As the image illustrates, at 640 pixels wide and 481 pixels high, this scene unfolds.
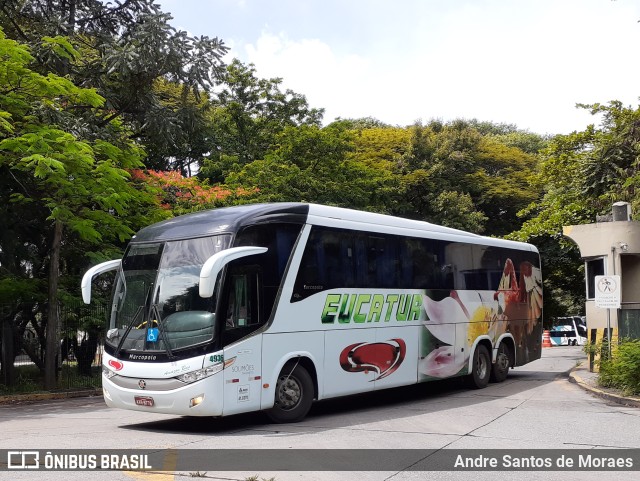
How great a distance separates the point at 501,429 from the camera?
10.8 metres

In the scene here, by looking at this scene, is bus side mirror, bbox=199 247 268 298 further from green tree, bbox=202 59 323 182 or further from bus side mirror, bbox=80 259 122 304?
green tree, bbox=202 59 323 182

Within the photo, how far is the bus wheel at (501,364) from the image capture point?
18.6 m

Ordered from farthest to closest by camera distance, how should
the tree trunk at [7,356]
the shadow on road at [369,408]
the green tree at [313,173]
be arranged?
1. the green tree at [313,173]
2. the tree trunk at [7,356]
3. the shadow on road at [369,408]

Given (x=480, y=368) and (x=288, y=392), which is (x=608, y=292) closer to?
(x=480, y=368)

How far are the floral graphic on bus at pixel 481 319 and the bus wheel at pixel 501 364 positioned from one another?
0.46m

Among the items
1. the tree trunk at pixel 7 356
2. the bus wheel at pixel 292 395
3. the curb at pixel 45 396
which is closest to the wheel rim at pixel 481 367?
the bus wheel at pixel 292 395

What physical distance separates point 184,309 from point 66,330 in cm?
1255

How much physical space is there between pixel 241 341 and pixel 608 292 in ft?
32.6

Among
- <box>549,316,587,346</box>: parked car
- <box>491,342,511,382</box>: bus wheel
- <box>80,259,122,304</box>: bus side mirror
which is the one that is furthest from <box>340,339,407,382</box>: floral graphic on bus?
<box>549,316,587,346</box>: parked car

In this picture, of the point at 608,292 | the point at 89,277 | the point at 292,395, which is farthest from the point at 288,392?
the point at 608,292

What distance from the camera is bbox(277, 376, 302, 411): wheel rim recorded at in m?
11.6

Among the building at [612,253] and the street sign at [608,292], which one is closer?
the street sign at [608,292]

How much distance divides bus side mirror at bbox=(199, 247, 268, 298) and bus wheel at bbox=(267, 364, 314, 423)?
2184mm

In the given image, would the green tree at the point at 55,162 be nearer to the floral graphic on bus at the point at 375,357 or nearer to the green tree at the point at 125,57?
the green tree at the point at 125,57
